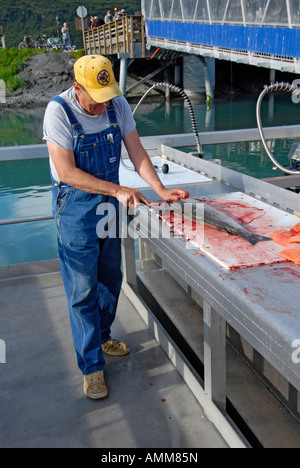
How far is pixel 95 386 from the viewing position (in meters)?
2.42

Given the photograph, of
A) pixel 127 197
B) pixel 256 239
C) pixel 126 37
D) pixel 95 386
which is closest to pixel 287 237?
pixel 256 239

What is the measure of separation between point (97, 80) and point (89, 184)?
0.47 meters

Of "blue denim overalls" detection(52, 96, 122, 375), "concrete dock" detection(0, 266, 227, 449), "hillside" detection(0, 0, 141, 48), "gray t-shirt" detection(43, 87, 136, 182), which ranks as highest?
"hillside" detection(0, 0, 141, 48)

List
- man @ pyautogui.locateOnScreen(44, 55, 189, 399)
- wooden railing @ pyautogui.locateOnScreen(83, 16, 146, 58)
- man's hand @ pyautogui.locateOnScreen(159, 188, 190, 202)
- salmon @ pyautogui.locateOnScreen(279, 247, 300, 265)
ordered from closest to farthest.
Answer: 1. salmon @ pyautogui.locateOnScreen(279, 247, 300, 265)
2. man @ pyautogui.locateOnScreen(44, 55, 189, 399)
3. man's hand @ pyautogui.locateOnScreen(159, 188, 190, 202)
4. wooden railing @ pyautogui.locateOnScreen(83, 16, 146, 58)

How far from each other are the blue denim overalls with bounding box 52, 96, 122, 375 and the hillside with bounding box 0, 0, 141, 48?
269ft

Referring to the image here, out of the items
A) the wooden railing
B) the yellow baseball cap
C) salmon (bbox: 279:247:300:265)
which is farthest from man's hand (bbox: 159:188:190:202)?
the wooden railing

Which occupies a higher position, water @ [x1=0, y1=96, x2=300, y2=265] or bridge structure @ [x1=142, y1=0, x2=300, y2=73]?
bridge structure @ [x1=142, y1=0, x2=300, y2=73]

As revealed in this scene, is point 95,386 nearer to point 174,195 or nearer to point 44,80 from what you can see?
point 174,195

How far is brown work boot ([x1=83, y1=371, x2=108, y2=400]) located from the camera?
2.41 meters

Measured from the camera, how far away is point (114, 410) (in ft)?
7.72
